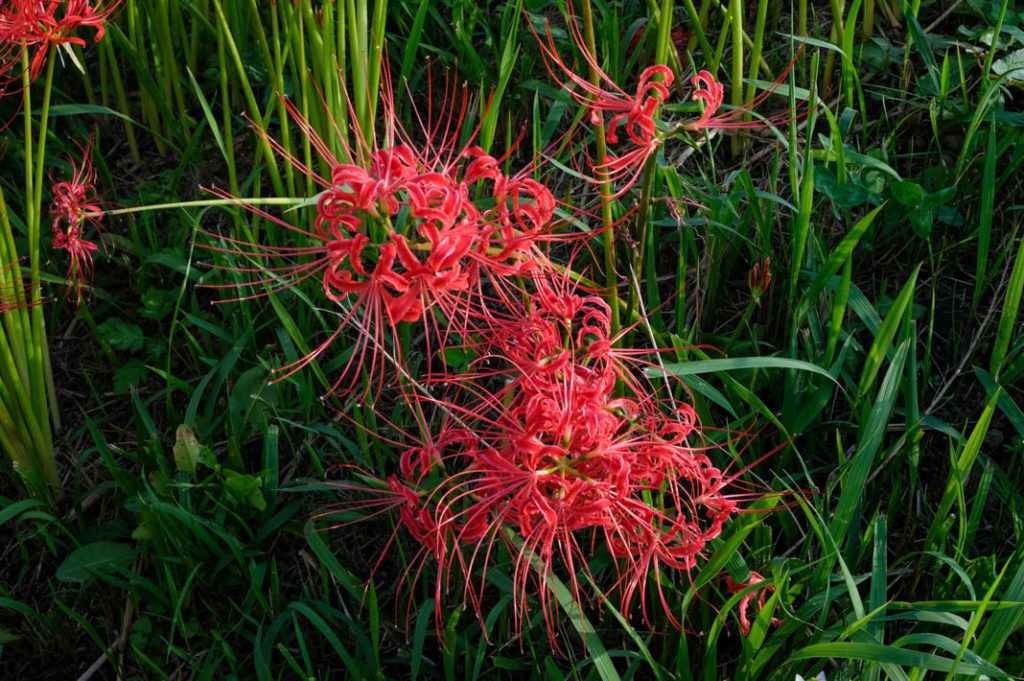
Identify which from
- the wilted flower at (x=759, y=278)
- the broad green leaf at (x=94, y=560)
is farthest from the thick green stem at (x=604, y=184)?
the broad green leaf at (x=94, y=560)

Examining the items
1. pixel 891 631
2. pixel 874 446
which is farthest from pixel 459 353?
pixel 891 631

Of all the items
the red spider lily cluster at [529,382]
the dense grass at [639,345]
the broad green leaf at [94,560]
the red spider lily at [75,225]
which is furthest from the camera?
the red spider lily at [75,225]

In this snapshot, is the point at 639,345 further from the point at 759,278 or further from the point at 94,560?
the point at 94,560

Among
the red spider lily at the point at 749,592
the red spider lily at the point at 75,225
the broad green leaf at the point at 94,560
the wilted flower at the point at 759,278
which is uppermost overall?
the wilted flower at the point at 759,278

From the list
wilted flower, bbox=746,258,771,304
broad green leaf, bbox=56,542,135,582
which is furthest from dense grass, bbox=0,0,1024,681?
wilted flower, bbox=746,258,771,304

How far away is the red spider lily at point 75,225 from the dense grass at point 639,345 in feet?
0.24

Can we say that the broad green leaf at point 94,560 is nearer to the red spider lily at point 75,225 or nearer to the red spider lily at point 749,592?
the red spider lily at point 75,225

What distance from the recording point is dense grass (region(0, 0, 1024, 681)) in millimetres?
1746

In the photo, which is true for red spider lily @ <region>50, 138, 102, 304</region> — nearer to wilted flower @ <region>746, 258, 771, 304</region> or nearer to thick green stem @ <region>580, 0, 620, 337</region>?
thick green stem @ <region>580, 0, 620, 337</region>

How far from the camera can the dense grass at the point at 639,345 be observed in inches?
68.7

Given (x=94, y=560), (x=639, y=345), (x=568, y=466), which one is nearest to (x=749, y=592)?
(x=568, y=466)

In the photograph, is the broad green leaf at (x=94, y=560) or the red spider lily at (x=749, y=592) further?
the broad green leaf at (x=94, y=560)

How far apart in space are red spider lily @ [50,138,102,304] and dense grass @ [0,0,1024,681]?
7cm

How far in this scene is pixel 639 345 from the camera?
2.25m
